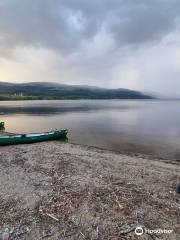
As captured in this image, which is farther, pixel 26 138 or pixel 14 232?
pixel 26 138

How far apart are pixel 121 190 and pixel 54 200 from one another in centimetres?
378

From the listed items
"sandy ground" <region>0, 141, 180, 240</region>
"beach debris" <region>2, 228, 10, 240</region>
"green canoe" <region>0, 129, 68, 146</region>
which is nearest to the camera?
"beach debris" <region>2, 228, 10, 240</region>

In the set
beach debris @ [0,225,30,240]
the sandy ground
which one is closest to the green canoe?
the sandy ground

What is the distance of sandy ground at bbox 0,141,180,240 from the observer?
346 inches

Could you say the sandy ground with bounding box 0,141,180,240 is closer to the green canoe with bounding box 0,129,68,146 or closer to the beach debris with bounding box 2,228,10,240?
the beach debris with bounding box 2,228,10,240

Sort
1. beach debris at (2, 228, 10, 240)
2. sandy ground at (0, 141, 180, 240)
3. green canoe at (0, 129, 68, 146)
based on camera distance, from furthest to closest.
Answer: green canoe at (0, 129, 68, 146)
sandy ground at (0, 141, 180, 240)
beach debris at (2, 228, 10, 240)

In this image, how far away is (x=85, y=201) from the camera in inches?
434

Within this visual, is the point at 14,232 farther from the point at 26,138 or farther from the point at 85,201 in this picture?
the point at 26,138

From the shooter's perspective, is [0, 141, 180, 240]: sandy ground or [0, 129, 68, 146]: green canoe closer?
[0, 141, 180, 240]: sandy ground

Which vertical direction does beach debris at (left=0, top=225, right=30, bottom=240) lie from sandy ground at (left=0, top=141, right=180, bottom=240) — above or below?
below

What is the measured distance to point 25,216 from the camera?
973 cm

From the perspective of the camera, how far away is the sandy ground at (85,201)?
28.8ft

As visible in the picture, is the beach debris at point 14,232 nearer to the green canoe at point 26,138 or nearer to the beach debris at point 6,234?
the beach debris at point 6,234

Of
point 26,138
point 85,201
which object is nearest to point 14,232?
point 85,201
